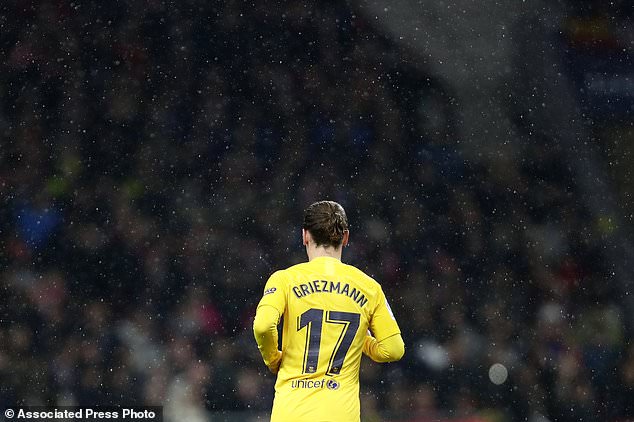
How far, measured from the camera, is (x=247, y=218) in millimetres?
5938

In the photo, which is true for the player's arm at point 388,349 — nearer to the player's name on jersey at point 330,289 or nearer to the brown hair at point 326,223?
the player's name on jersey at point 330,289

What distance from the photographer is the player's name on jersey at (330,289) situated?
2.39 metres

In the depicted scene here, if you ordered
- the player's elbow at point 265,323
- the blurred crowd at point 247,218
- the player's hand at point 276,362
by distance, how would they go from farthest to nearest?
the blurred crowd at point 247,218, the player's hand at point 276,362, the player's elbow at point 265,323

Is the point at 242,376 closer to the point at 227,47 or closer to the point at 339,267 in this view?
the point at 227,47

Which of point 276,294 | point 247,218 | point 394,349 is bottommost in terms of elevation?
point 394,349

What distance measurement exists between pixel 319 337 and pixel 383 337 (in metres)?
0.20

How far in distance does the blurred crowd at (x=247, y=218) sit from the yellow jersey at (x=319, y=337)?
3.28m

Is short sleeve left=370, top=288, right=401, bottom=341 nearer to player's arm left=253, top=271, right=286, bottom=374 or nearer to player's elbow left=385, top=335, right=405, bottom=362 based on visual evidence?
player's elbow left=385, top=335, right=405, bottom=362

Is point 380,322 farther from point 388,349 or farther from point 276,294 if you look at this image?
point 276,294

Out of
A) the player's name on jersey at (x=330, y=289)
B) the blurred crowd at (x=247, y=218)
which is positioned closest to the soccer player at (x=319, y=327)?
the player's name on jersey at (x=330, y=289)

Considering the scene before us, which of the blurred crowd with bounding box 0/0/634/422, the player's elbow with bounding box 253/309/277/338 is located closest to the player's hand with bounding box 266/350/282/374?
the player's elbow with bounding box 253/309/277/338

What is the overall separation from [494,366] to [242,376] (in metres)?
1.58

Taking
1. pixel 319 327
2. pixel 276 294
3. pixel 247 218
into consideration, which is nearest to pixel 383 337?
pixel 319 327

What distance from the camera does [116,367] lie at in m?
5.62
